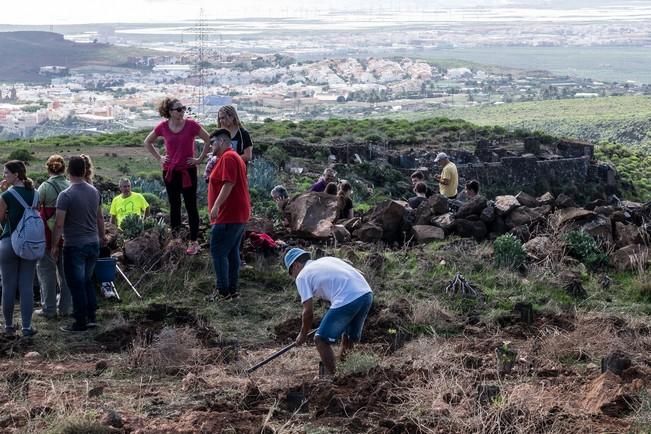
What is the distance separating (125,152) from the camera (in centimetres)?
2778

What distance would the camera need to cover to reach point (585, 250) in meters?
12.1

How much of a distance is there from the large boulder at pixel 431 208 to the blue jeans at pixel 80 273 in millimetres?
5089

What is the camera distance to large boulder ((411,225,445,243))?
1290 cm

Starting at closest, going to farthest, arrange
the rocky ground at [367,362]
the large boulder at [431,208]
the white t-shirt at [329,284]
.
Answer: the rocky ground at [367,362] < the white t-shirt at [329,284] < the large boulder at [431,208]

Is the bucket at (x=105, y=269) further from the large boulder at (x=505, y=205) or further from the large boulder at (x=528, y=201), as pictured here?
the large boulder at (x=528, y=201)

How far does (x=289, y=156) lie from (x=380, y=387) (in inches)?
833

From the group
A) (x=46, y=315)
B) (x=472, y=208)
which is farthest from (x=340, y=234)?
(x=46, y=315)

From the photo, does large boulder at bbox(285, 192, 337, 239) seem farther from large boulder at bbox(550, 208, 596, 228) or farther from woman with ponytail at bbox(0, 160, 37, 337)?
woman with ponytail at bbox(0, 160, 37, 337)

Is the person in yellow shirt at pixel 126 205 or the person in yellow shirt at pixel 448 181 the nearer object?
the person in yellow shirt at pixel 126 205

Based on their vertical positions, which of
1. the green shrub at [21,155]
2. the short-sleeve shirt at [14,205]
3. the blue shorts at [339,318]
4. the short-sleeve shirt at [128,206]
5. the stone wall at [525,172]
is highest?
the short-sleeve shirt at [14,205]

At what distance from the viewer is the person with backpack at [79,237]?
29.6ft

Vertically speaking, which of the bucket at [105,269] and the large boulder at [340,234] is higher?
the bucket at [105,269]

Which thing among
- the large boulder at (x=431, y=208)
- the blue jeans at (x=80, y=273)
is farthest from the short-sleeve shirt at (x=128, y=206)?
the large boulder at (x=431, y=208)

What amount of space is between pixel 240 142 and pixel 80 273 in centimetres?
230
